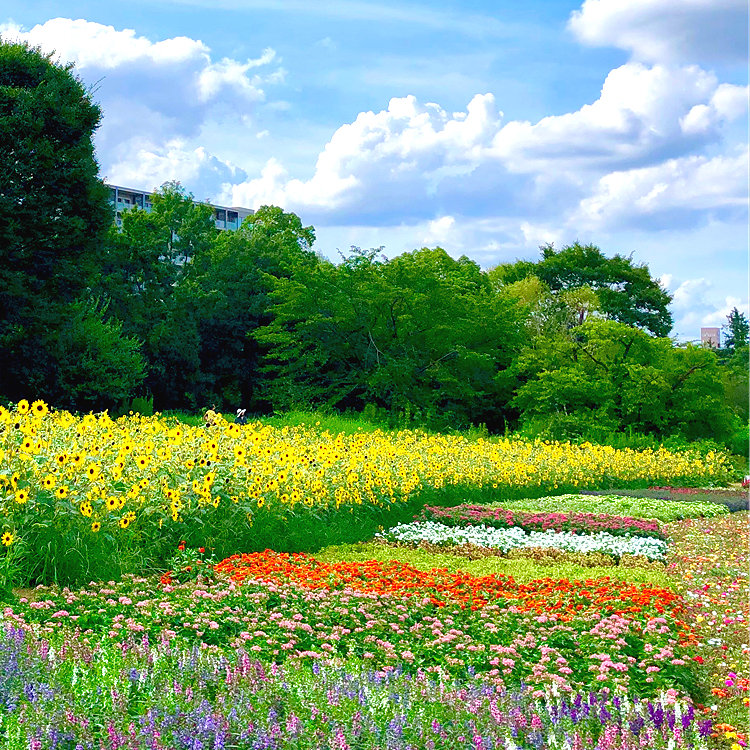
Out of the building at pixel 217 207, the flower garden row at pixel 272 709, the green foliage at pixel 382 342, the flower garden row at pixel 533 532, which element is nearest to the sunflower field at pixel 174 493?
the flower garden row at pixel 533 532

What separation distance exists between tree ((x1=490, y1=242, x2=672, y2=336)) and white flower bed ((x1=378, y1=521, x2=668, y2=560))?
3173cm

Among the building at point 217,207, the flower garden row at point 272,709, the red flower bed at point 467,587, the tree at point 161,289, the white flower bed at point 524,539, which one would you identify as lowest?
the white flower bed at point 524,539

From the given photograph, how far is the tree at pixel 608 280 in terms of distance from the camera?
4184 cm

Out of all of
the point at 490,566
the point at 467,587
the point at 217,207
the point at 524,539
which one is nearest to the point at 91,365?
the point at 524,539

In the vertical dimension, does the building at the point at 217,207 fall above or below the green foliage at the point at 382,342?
above

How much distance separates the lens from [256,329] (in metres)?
27.6

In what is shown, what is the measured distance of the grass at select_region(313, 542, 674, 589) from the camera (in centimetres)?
789

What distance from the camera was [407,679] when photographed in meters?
4.01

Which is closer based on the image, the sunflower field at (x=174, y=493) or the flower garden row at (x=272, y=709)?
the flower garden row at (x=272, y=709)

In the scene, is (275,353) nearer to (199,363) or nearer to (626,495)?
(199,363)

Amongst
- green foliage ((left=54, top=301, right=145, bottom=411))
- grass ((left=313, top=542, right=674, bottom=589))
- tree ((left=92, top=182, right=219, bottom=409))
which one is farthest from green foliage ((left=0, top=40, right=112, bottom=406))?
grass ((left=313, top=542, right=674, bottom=589))

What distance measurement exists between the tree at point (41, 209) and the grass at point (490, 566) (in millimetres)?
13568

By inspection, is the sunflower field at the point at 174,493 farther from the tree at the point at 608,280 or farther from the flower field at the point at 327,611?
the tree at the point at 608,280

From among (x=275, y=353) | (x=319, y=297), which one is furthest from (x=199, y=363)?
(x=319, y=297)
